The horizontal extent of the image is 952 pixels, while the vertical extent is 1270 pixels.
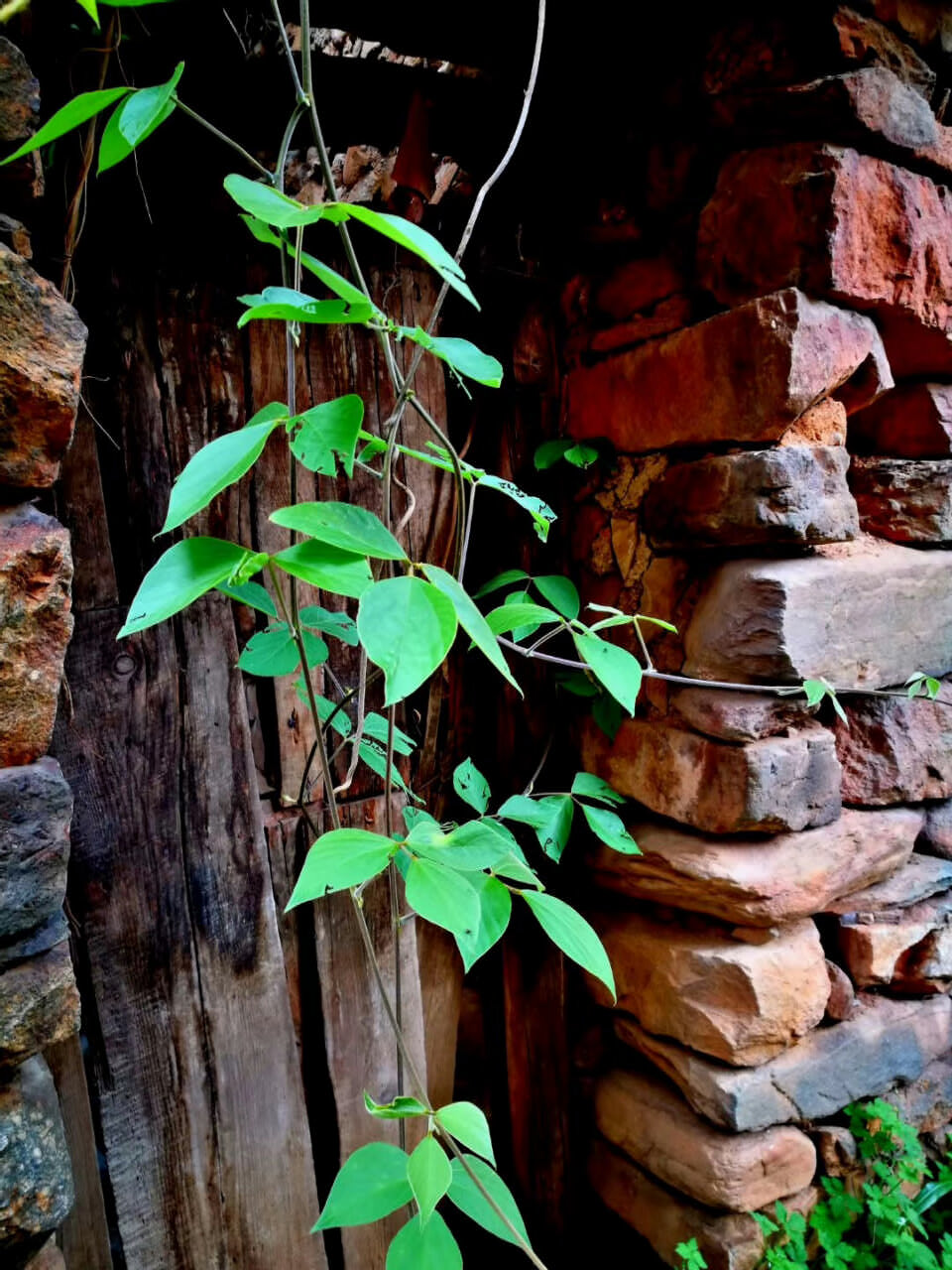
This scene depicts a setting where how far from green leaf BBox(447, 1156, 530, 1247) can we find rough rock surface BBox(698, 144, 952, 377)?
3.64ft

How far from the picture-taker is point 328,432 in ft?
1.93

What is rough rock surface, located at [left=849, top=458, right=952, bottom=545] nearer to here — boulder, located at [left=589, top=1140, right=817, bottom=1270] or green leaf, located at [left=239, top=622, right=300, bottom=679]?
green leaf, located at [left=239, top=622, right=300, bottom=679]

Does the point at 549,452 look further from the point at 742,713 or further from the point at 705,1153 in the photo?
the point at 705,1153

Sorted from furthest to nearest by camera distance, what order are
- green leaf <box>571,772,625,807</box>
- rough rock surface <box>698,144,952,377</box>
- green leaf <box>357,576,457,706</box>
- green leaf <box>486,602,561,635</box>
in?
green leaf <box>571,772,625,807</box>
rough rock surface <box>698,144,952,377</box>
green leaf <box>486,602,561,635</box>
green leaf <box>357,576,457,706</box>

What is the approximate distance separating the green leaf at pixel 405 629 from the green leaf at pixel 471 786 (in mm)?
660

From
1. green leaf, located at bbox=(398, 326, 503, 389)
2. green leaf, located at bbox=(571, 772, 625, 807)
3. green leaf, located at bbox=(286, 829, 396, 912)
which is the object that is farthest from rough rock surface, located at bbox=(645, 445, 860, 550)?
green leaf, located at bbox=(286, 829, 396, 912)

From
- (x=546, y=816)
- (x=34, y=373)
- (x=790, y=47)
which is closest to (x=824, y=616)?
(x=546, y=816)

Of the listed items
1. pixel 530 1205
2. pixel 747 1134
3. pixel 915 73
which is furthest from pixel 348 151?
pixel 530 1205

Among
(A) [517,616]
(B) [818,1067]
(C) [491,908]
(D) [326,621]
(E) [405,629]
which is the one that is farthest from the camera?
(B) [818,1067]

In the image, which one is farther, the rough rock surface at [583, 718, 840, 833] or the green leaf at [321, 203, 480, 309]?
the rough rock surface at [583, 718, 840, 833]

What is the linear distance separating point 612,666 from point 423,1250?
0.59m

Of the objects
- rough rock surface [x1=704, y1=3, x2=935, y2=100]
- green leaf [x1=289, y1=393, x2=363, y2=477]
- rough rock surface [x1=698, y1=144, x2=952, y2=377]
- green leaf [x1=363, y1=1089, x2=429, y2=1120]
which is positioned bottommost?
green leaf [x1=363, y1=1089, x2=429, y2=1120]

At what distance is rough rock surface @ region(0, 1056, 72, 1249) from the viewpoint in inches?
23.5

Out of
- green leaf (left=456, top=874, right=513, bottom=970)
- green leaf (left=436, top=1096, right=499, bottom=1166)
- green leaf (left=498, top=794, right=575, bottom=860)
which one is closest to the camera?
green leaf (left=436, top=1096, right=499, bottom=1166)
